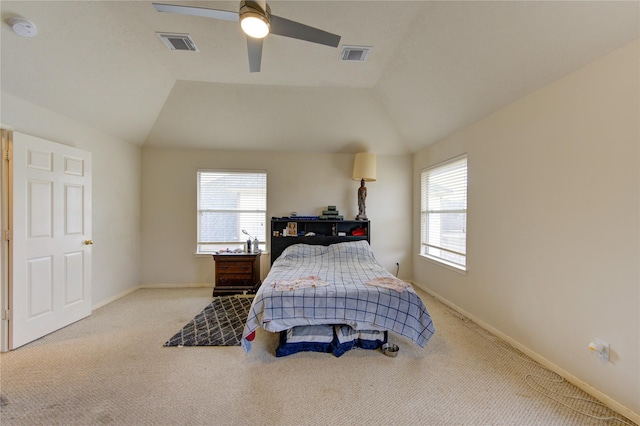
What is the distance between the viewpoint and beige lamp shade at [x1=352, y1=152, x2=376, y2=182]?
429 cm

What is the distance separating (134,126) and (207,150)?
1.04 m

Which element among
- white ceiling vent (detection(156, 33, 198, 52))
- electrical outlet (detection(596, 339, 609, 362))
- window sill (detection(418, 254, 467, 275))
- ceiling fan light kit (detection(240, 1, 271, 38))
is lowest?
electrical outlet (detection(596, 339, 609, 362))

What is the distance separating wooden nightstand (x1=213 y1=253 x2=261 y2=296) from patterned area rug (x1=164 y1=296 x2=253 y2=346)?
32 centimetres

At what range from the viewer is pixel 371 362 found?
2.21 m

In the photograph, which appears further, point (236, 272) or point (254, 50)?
point (236, 272)

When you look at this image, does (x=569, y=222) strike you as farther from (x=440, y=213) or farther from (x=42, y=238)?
(x=42, y=238)

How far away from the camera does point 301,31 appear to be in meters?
1.77

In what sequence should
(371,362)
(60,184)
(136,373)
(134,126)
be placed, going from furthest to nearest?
1. (134,126)
2. (60,184)
3. (371,362)
4. (136,373)

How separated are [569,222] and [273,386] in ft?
8.47

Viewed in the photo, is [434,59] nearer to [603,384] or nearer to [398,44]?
[398,44]

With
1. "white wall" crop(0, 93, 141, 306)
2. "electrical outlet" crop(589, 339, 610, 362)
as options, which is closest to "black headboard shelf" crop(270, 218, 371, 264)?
"white wall" crop(0, 93, 141, 306)

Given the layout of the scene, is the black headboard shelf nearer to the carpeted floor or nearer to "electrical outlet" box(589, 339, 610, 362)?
the carpeted floor

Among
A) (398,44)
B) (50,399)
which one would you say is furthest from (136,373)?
(398,44)

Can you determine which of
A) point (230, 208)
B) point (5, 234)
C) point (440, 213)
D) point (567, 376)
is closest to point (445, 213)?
point (440, 213)
